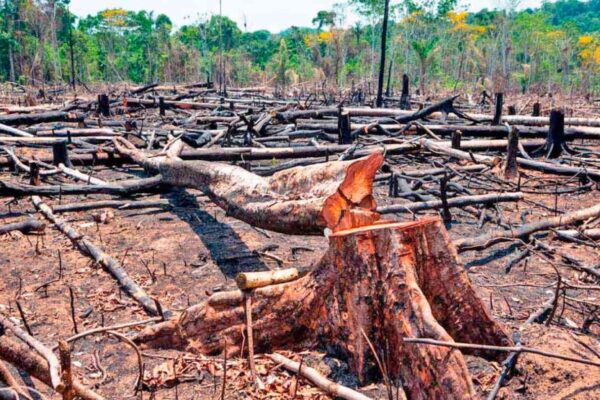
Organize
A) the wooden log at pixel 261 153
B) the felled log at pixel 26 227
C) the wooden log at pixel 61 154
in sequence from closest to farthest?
the felled log at pixel 26 227 → the wooden log at pixel 261 153 → the wooden log at pixel 61 154

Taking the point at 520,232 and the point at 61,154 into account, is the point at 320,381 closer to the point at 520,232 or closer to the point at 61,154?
the point at 520,232

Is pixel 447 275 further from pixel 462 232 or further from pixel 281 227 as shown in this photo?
pixel 462 232

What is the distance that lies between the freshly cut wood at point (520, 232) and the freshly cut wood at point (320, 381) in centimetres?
230

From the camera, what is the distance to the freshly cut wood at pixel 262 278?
3.10 metres

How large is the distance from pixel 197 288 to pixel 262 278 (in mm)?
1359

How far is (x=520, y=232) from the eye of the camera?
5098 mm

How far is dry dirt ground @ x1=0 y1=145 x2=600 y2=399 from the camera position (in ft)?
9.36

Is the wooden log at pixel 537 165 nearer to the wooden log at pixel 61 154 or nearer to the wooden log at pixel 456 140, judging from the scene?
the wooden log at pixel 456 140

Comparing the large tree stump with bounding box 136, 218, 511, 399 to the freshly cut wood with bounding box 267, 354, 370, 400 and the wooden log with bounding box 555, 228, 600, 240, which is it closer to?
the freshly cut wood with bounding box 267, 354, 370, 400

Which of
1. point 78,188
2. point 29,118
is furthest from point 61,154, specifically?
point 29,118

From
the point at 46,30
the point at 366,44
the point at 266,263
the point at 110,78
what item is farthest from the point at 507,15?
the point at 266,263

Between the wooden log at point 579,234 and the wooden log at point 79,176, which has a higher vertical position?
the wooden log at point 79,176

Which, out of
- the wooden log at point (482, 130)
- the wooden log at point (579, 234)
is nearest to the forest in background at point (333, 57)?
the wooden log at point (482, 130)

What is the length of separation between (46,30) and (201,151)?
44.5 m
